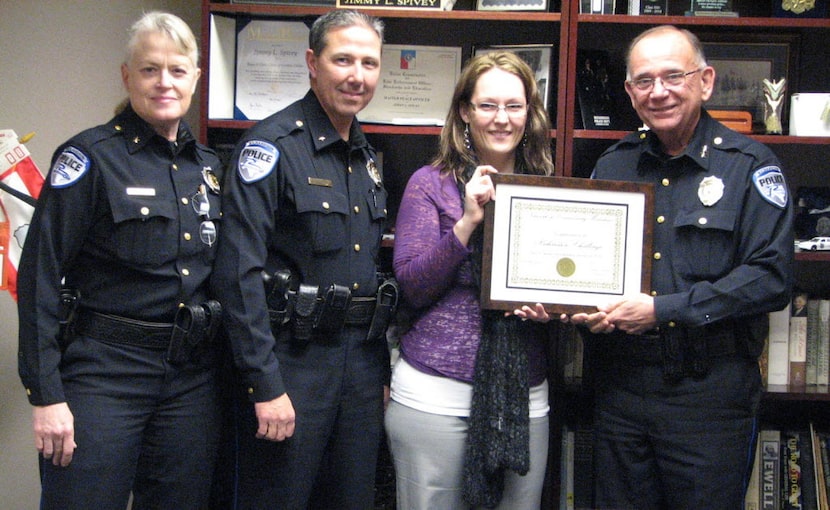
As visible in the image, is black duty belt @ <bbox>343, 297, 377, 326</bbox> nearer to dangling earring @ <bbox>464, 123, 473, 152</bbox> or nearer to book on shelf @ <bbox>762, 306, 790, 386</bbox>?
dangling earring @ <bbox>464, 123, 473, 152</bbox>

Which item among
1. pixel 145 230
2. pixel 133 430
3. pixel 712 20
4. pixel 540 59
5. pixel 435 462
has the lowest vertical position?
pixel 435 462

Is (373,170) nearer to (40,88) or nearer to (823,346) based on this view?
(40,88)

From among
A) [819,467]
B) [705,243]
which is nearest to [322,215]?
[705,243]

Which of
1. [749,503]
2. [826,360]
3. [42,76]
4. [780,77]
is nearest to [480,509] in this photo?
[749,503]

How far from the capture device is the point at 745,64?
252 centimetres

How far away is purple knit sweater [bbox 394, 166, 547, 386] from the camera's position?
71.6 inches

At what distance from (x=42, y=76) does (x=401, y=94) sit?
3.98ft

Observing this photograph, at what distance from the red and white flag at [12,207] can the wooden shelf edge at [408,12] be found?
2.35ft

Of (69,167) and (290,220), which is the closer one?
(69,167)

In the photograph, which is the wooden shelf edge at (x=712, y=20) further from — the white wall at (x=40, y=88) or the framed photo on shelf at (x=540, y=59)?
the white wall at (x=40, y=88)

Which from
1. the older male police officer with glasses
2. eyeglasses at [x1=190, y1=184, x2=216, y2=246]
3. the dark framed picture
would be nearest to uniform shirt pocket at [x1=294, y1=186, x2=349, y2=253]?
eyeglasses at [x1=190, y1=184, x2=216, y2=246]

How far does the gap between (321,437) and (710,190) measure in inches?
44.7

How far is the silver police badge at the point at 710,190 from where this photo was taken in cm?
186

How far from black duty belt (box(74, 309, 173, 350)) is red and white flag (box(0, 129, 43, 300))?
0.68m
